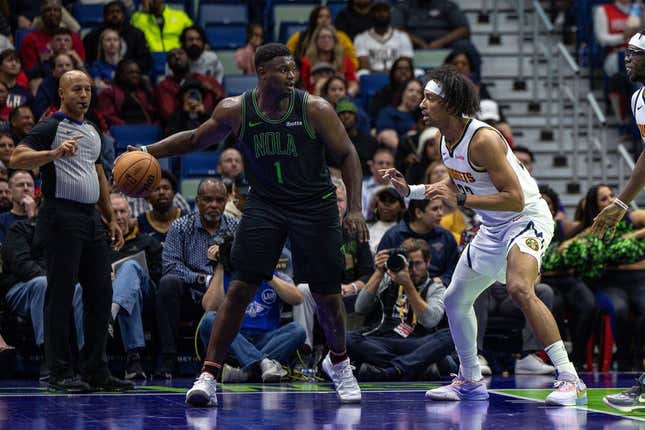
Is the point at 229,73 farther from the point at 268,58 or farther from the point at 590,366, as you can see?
the point at 268,58

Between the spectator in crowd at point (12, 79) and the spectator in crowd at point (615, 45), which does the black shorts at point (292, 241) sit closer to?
the spectator in crowd at point (12, 79)

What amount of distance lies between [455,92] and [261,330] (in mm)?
3212

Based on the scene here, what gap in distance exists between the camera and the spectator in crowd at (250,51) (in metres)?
13.2

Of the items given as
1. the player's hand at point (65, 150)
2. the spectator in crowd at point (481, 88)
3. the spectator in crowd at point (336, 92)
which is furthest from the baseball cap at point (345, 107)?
the player's hand at point (65, 150)

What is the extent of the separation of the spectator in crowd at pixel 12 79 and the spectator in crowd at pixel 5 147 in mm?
1211

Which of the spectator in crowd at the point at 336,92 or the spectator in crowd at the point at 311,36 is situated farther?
the spectator in crowd at the point at 311,36

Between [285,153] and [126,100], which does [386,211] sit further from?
[285,153]

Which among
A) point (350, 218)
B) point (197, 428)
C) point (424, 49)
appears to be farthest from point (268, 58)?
point (424, 49)

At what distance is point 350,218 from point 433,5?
29.1ft

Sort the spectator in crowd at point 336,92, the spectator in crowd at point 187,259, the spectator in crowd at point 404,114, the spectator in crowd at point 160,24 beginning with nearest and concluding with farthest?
the spectator in crowd at point 187,259 < the spectator in crowd at point 336,92 < the spectator in crowd at point 404,114 < the spectator in crowd at point 160,24

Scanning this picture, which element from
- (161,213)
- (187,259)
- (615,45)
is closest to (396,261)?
(187,259)

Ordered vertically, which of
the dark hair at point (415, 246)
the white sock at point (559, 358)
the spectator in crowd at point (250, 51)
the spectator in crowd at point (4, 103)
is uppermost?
the spectator in crowd at point (250, 51)

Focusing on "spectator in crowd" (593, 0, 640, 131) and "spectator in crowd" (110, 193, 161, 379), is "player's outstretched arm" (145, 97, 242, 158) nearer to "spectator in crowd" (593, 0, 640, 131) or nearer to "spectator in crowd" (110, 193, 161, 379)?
"spectator in crowd" (110, 193, 161, 379)

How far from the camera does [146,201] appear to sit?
10.8 meters
